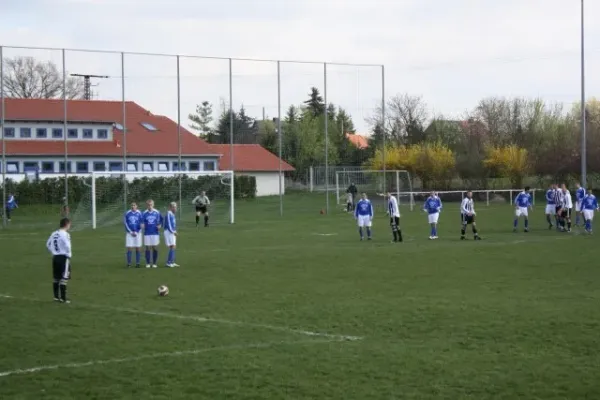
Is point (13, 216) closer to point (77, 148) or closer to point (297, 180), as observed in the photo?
point (77, 148)

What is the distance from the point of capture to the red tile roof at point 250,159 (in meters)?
73.3

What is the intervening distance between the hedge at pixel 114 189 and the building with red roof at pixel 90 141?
273 cm

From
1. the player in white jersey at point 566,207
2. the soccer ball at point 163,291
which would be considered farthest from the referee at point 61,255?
the player in white jersey at point 566,207

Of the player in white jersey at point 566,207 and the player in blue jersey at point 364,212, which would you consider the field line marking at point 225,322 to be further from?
the player in white jersey at point 566,207

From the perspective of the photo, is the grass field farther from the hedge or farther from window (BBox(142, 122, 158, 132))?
window (BBox(142, 122, 158, 132))

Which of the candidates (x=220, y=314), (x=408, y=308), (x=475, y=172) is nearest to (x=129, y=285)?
(x=220, y=314)

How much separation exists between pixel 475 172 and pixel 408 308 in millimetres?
56081

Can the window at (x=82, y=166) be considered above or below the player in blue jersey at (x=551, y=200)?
above

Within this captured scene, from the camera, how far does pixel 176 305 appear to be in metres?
15.7

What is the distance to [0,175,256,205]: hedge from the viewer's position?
46469 millimetres

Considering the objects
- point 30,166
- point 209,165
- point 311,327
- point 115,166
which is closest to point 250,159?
point 209,165

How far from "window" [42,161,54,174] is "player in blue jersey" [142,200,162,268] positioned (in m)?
36.6

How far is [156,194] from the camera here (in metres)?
46.6

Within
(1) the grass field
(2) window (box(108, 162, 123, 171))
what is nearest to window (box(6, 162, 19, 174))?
(2) window (box(108, 162, 123, 171))
